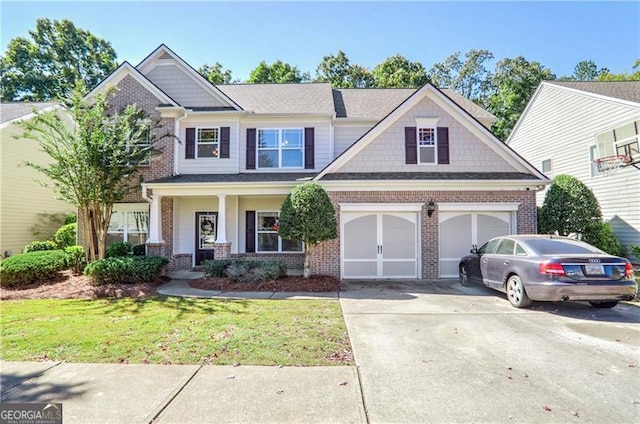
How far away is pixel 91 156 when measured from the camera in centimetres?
1023

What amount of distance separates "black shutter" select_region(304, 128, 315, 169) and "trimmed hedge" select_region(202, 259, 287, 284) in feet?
15.5

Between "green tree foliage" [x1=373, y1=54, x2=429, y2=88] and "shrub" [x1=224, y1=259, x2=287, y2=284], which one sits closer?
"shrub" [x1=224, y1=259, x2=287, y2=284]

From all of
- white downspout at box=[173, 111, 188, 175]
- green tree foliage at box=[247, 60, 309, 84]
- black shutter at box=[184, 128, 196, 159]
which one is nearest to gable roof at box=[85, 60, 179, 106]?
white downspout at box=[173, 111, 188, 175]

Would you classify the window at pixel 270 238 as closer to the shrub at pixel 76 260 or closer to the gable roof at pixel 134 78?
the gable roof at pixel 134 78

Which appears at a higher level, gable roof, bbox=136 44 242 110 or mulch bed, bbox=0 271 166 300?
gable roof, bbox=136 44 242 110

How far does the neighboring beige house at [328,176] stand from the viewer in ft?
35.7

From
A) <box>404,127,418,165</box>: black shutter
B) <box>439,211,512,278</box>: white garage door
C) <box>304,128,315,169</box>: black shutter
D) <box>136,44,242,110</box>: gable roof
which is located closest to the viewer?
<box>439,211,512,278</box>: white garage door

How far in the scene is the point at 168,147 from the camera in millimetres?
13164

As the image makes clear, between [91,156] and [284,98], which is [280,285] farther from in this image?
[284,98]

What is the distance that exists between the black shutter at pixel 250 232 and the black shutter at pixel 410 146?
6.62 m

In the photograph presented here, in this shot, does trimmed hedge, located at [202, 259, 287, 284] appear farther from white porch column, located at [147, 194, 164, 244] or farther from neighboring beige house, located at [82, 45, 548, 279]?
white porch column, located at [147, 194, 164, 244]

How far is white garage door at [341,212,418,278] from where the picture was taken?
11.0 meters

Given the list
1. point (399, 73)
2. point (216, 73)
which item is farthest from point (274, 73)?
point (399, 73)

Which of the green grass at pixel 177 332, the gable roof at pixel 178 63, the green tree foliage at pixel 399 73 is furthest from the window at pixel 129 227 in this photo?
the green tree foliage at pixel 399 73
